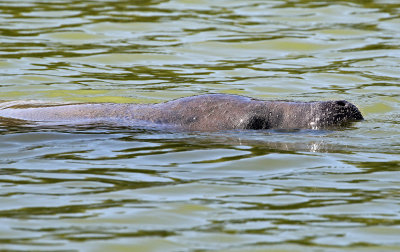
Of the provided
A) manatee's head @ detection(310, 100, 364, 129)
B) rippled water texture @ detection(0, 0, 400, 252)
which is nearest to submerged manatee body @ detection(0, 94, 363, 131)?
manatee's head @ detection(310, 100, 364, 129)

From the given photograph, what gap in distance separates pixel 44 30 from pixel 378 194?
944 centimetres

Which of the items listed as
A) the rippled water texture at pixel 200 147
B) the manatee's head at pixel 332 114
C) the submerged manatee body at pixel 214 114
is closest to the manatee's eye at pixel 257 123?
the submerged manatee body at pixel 214 114

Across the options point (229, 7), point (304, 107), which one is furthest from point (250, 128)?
point (229, 7)

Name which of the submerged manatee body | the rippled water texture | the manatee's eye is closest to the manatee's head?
the submerged manatee body

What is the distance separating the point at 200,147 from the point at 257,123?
0.78 m

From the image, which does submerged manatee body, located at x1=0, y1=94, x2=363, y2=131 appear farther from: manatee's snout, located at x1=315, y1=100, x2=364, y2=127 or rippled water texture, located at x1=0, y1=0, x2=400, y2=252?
rippled water texture, located at x1=0, y1=0, x2=400, y2=252

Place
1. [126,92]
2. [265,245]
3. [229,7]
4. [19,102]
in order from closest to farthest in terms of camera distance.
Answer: [265,245]
[19,102]
[126,92]
[229,7]

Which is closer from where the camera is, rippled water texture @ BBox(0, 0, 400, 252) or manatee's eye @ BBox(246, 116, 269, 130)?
rippled water texture @ BBox(0, 0, 400, 252)

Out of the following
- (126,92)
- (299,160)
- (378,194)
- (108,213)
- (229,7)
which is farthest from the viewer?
(229,7)

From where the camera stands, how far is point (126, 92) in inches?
453

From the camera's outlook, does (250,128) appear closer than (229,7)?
Yes

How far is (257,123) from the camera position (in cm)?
851

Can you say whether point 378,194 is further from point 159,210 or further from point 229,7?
point 229,7

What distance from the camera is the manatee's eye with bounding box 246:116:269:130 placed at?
8492mm
